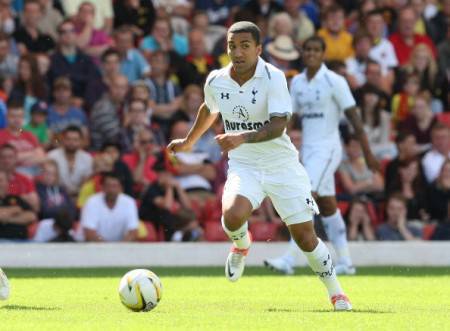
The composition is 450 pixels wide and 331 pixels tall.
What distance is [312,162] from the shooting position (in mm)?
15008

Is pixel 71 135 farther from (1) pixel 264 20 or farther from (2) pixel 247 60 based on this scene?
(2) pixel 247 60

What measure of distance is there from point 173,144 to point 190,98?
8480 millimetres

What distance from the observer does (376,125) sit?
65.2ft

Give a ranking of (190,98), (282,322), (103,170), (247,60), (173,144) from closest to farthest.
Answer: (282,322)
(247,60)
(173,144)
(103,170)
(190,98)

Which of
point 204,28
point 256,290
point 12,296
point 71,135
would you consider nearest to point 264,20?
point 204,28

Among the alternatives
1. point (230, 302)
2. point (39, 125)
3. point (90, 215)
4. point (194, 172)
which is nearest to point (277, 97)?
point (230, 302)

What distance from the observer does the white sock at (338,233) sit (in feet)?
49.9

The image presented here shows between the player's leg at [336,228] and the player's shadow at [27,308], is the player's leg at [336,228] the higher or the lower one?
the lower one

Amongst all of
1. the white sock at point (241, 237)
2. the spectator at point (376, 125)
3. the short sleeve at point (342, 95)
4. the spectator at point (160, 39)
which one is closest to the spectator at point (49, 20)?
the spectator at point (160, 39)

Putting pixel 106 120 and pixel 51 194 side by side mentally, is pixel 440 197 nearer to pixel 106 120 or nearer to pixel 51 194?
pixel 106 120

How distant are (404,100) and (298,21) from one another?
7.86 feet

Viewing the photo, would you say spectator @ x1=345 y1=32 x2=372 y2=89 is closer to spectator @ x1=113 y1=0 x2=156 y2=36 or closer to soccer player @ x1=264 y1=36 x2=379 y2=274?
spectator @ x1=113 y1=0 x2=156 y2=36

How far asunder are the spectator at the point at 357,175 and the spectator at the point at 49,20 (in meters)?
5.15

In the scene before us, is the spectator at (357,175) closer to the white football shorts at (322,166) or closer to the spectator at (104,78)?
the white football shorts at (322,166)
